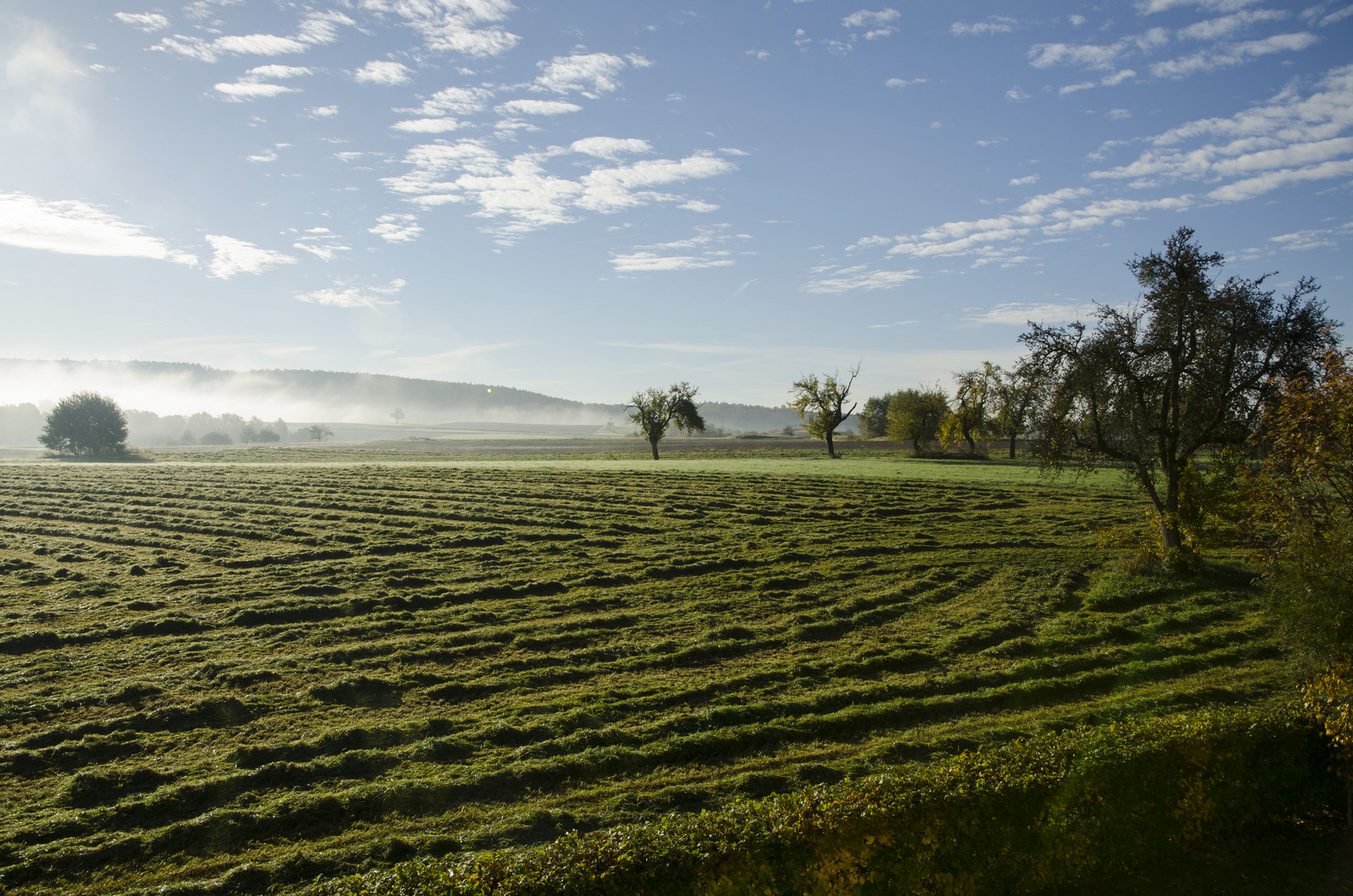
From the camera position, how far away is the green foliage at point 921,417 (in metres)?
85.8

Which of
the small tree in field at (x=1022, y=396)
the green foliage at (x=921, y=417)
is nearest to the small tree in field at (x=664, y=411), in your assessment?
the green foliage at (x=921, y=417)

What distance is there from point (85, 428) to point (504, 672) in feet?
441

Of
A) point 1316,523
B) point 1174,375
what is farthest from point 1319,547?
point 1174,375

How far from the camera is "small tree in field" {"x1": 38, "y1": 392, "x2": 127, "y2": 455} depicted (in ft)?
366

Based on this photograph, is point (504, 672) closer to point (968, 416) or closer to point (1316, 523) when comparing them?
point (1316, 523)

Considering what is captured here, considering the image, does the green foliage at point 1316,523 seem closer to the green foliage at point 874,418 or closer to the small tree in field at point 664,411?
the small tree in field at point 664,411

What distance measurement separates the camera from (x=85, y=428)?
111 m

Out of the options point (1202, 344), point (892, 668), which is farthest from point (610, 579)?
point (1202, 344)

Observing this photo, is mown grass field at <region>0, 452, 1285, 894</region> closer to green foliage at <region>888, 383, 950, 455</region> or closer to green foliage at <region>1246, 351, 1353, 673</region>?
green foliage at <region>1246, 351, 1353, 673</region>

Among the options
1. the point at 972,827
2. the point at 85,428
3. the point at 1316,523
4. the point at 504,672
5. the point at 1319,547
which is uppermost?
the point at 85,428

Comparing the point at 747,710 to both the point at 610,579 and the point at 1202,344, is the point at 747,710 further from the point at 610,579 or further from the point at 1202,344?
the point at 1202,344

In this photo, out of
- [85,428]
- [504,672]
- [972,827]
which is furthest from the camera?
[85,428]

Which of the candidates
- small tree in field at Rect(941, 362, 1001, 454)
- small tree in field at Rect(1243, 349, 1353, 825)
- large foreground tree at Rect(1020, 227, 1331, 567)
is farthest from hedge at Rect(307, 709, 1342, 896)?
small tree in field at Rect(941, 362, 1001, 454)

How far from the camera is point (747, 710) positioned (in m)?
13.8
